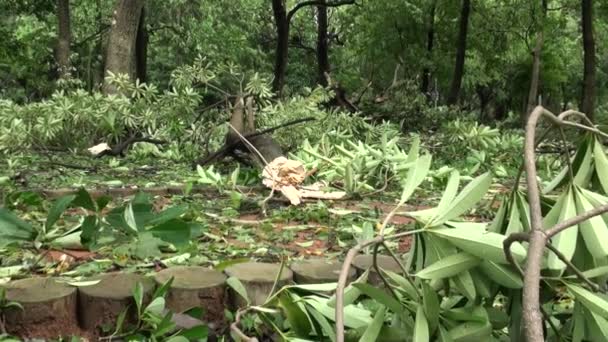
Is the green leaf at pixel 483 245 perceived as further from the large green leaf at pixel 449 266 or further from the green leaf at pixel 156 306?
the green leaf at pixel 156 306

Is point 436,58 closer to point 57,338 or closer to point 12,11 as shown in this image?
point 12,11

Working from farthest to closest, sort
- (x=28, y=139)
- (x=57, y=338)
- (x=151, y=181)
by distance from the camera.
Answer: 1. (x=28, y=139)
2. (x=151, y=181)
3. (x=57, y=338)

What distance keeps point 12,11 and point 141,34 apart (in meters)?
3.17

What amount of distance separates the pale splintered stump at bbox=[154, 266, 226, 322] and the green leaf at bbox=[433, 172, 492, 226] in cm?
97

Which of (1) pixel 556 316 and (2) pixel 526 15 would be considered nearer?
(1) pixel 556 316

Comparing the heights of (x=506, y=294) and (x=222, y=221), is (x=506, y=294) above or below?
above

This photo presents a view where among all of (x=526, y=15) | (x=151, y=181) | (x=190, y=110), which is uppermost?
(x=526, y=15)

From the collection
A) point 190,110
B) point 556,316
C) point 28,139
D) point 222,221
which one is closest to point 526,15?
point 190,110

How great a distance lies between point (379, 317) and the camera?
3.67 ft

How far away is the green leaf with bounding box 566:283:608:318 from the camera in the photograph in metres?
1.01

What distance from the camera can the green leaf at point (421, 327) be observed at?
105 centimetres

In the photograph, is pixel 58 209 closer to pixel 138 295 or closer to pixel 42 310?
pixel 138 295

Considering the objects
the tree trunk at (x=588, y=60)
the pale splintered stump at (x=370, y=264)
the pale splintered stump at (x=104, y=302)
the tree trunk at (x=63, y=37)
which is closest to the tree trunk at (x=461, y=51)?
the tree trunk at (x=588, y=60)

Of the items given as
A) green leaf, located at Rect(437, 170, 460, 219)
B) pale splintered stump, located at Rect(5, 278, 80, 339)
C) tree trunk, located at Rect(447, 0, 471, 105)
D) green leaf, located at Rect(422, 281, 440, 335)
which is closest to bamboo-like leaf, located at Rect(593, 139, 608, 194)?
green leaf, located at Rect(437, 170, 460, 219)
